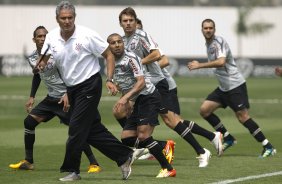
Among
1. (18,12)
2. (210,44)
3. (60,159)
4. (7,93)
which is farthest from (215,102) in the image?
(18,12)

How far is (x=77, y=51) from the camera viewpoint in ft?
39.2

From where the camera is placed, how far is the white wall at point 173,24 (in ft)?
235

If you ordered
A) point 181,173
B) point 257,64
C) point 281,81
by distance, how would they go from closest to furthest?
1. point 181,173
2. point 281,81
3. point 257,64

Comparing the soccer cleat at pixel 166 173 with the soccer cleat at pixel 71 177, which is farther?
the soccer cleat at pixel 166 173

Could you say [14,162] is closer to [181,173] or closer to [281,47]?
[181,173]

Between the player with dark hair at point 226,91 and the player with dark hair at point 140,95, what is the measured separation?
8.58 feet

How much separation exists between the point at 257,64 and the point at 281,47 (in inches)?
693

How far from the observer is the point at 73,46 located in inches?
471

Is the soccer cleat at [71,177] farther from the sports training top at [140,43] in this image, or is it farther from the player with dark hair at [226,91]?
the player with dark hair at [226,91]

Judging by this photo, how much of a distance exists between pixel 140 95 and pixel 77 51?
58.8 inches

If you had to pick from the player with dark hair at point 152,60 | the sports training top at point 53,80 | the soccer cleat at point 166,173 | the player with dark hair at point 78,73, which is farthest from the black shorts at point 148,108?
the sports training top at point 53,80

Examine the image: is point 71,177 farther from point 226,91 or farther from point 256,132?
point 226,91

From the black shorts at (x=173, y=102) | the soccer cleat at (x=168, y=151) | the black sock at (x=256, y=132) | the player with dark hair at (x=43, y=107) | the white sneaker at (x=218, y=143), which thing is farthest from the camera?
the black sock at (x=256, y=132)

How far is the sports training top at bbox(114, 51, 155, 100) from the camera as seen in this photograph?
12664 mm
